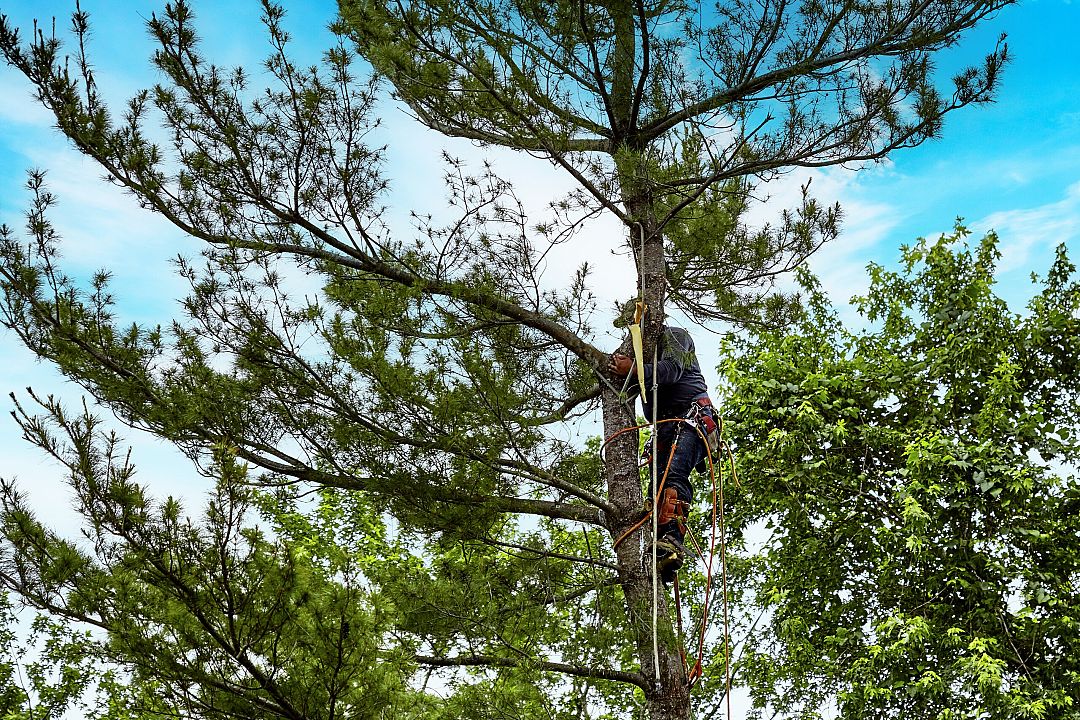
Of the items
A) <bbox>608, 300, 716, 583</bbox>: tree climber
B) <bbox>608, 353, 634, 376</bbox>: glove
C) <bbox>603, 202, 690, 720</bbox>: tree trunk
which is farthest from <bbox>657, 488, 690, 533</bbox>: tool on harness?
<bbox>608, 353, 634, 376</bbox>: glove

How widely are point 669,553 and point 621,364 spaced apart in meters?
1.14

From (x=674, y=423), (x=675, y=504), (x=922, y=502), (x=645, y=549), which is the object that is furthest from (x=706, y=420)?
(x=922, y=502)

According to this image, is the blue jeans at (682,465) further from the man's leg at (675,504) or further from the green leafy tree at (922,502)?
the green leafy tree at (922,502)

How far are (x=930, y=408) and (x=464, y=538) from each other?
7.07 metres

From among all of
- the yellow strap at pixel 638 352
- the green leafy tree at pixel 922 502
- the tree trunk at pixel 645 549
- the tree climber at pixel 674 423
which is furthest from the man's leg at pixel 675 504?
the green leafy tree at pixel 922 502

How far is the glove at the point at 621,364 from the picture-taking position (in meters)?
5.55

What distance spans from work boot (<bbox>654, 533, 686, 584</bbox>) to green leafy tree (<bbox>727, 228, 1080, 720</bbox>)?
5.00 metres

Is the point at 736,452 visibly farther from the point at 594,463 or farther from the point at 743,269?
the point at 594,463

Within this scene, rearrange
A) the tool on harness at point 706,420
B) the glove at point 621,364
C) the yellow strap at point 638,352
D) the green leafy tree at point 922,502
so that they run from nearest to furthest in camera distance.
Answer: the yellow strap at point 638,352 → the tool on harness at point 706,420 → the glove at point 621,364 → the green leafy tree at point 922,502

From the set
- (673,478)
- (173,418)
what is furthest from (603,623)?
(173,418)

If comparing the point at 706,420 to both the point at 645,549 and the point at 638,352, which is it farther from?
the point at 645,549

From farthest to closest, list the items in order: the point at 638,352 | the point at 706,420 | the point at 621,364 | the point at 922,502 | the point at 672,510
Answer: the point at 922,502 < the point at 621,364 < the point at 706,420 < the point at 638,352 < the point at 672,510

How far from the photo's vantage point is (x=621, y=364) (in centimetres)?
557

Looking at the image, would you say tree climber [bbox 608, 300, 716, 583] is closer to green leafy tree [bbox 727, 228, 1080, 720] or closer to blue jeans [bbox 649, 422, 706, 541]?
blue jeans [bbox 649, 422, 706, 541]
